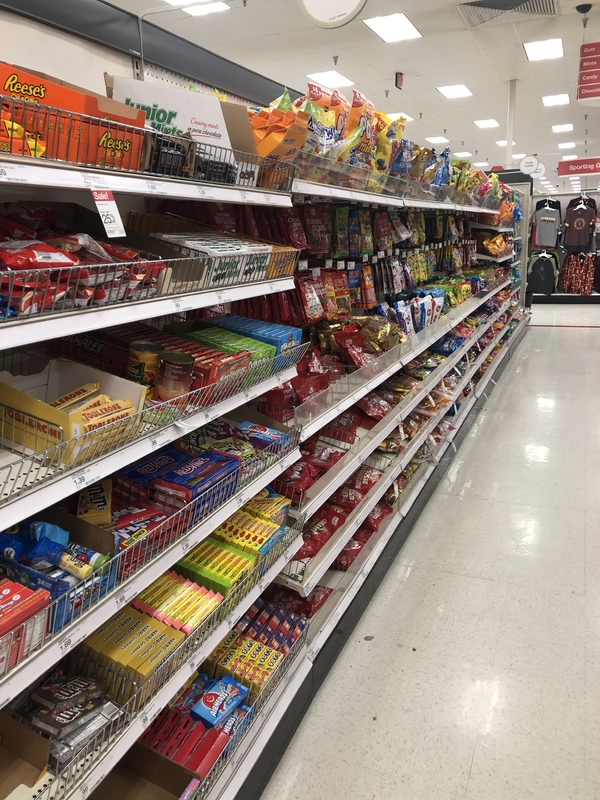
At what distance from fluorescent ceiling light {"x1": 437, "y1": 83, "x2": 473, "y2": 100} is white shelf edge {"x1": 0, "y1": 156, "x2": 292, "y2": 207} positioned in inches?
377

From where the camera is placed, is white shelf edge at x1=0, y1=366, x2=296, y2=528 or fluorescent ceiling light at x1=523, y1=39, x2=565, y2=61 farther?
fluorescent ceiling light at x1=523, y1=39, x2=565, y2=61

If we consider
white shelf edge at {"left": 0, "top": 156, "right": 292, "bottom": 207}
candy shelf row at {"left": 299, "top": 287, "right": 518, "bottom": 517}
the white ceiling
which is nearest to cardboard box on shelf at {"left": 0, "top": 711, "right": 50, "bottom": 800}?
white shelf edge at {"left": 0, "top": 156, "right": 292, "bottom": 207}

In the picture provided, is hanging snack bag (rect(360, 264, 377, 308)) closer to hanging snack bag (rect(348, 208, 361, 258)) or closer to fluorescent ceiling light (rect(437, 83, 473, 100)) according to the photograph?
hanging snack bag (rect(348, 208, 361, 258))

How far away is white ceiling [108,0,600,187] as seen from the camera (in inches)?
264

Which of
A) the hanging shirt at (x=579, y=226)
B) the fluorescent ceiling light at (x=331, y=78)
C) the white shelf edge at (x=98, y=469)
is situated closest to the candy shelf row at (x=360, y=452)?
the white shelf edge at (x=98, y=469)

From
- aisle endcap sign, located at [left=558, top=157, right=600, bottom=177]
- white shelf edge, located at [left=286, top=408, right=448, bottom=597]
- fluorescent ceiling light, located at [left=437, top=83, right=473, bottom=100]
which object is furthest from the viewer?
aisle endcap sign, located at [left=558, top=157, right=600, bottom=177]

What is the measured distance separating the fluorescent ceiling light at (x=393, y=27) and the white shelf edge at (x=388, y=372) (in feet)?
12.0

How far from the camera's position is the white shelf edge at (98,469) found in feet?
3.22

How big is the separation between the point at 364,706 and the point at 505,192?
6.62 meters

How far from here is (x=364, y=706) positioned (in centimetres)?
218

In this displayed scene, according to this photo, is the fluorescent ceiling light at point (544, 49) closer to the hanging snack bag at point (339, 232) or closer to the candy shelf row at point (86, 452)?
the hanging snack bag at point (339, 232)

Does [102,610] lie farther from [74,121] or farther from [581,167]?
[581,167]

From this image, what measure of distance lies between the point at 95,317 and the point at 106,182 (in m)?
0.26

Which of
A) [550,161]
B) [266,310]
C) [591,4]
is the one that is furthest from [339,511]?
[550,161]
